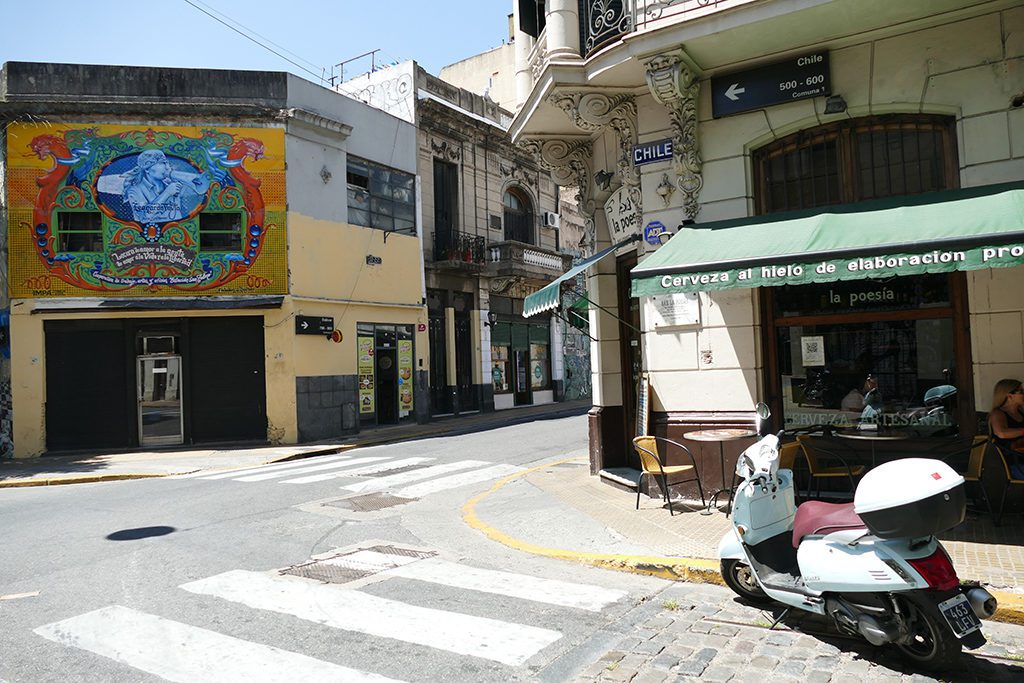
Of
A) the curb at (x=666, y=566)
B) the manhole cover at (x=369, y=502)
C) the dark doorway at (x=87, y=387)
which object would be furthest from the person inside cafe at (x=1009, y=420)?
the dark doorway at (x=87, y=387)

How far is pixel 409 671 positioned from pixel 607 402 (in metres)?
6.95

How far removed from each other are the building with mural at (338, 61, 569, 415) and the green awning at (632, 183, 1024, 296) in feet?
59.5

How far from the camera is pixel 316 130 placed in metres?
20.5

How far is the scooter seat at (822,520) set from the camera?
171 inches

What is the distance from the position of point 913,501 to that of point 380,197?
68.2ft

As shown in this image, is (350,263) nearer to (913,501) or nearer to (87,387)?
(87,387)

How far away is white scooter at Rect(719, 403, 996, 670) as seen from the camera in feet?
12.8

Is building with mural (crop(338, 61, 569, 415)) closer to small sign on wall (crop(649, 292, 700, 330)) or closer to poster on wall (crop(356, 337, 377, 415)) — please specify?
poster on wall (crop(356, 337, 377, 415))

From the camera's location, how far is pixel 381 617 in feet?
17.1

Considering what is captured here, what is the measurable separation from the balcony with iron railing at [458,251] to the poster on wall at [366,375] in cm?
447

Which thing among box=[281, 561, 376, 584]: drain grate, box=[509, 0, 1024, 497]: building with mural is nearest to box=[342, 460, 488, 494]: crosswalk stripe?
box=[281, 561, 376, 584]: drain grate

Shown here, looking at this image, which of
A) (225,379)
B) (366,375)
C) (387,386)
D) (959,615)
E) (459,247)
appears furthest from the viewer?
(459,247)

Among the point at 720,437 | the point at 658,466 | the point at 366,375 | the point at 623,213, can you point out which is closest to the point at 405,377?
the point at 366,375

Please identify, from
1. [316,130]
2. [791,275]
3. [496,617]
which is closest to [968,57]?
[791,275]
